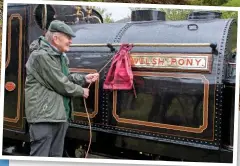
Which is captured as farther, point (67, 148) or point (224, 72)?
point (67, 148)

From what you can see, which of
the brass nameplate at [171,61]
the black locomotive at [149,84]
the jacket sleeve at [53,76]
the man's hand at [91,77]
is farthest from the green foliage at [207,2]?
the jacket sleeve at [53,76]

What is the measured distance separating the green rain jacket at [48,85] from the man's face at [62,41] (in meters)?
0.04

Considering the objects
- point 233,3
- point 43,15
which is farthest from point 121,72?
point 233,3

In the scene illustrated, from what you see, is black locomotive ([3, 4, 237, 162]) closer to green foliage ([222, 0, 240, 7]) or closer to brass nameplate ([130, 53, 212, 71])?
brass nameplate ([130, 53, 212, 71])

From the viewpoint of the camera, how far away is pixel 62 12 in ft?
8.94

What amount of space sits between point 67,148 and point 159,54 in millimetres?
833

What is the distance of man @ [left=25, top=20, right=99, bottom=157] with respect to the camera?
2.67m

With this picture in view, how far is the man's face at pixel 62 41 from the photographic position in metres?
2.71

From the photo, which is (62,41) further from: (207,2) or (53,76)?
(207,2)

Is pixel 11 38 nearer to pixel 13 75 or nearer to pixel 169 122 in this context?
pixel 13 75

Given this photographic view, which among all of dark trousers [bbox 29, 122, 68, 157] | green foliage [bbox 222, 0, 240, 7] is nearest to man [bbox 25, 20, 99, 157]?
dark trousers [bbox 29, 122, 68, 157]

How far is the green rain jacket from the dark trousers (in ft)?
0.15

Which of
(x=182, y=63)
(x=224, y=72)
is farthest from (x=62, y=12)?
(x=224, y=72)

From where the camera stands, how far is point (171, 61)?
2680 millimetres
